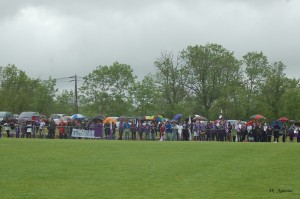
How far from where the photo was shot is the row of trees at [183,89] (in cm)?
8669

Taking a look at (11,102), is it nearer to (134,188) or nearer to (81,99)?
(81,99)

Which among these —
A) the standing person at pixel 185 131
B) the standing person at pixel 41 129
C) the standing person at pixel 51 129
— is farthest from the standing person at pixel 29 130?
the standing person at pixel 185 131

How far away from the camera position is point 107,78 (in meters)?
99.2

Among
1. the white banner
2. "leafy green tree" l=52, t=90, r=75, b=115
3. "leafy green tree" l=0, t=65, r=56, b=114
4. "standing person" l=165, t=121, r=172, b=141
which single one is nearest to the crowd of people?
"standing person" l=165, t=121, r=172, b=141

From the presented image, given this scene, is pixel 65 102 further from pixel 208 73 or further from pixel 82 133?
pixel 82 133

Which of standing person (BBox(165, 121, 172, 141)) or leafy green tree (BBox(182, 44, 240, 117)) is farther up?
leafy green tree (BBox(182, 44, 240, 117))

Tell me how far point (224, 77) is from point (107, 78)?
21986 millimetres

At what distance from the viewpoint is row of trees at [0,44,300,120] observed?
86.7 m

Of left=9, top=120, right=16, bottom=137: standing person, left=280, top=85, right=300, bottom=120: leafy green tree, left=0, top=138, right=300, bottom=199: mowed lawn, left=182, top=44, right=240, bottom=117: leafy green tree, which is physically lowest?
left=0, top=138, right=300, bottom=199: mowed lawn

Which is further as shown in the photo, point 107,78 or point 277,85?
point 107,78

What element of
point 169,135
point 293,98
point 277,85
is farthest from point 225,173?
point 277,85

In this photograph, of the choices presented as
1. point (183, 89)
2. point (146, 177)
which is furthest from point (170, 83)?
point (146, 177)

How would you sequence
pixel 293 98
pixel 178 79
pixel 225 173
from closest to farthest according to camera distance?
1. pixel 225 173
2. pixel 293 98
3. pixel 178 79

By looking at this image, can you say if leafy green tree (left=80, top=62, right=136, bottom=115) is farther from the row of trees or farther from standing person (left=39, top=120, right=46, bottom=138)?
standing person (left=39, top=120, right=46, bottom=138)
